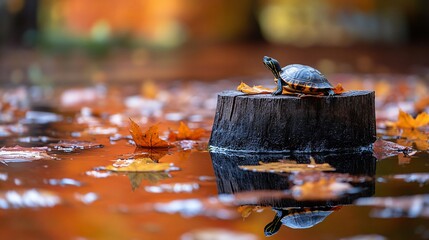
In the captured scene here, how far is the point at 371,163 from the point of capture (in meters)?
3.88

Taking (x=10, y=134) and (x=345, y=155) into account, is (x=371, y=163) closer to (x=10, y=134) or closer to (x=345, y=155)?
(x=345, y=155)

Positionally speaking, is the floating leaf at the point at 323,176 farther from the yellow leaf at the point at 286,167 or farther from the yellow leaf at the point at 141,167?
the yellow leaf at the point at 141,167

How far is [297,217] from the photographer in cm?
282

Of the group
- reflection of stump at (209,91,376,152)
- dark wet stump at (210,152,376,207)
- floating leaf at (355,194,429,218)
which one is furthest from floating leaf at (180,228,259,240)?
reflection of stump at (209,91,376,152)

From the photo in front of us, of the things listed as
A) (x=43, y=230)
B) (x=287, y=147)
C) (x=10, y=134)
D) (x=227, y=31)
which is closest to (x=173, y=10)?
(x=227, y=31)

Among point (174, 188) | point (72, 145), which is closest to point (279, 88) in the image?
point (174, 188)

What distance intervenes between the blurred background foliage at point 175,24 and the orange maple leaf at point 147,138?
39.4ft

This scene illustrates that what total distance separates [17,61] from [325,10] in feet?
42.5

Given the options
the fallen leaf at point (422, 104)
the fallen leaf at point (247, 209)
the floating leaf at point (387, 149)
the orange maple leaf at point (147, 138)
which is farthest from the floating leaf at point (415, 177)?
the fallen leaf at point (422, 104)

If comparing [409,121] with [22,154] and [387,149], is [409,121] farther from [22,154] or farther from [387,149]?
[22,154]

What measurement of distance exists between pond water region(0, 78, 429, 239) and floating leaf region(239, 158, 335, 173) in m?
0.04

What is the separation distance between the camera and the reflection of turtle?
272 centimetres

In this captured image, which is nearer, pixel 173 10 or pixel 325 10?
pixel 173 10

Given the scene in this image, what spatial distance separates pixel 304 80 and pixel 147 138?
1032mm
